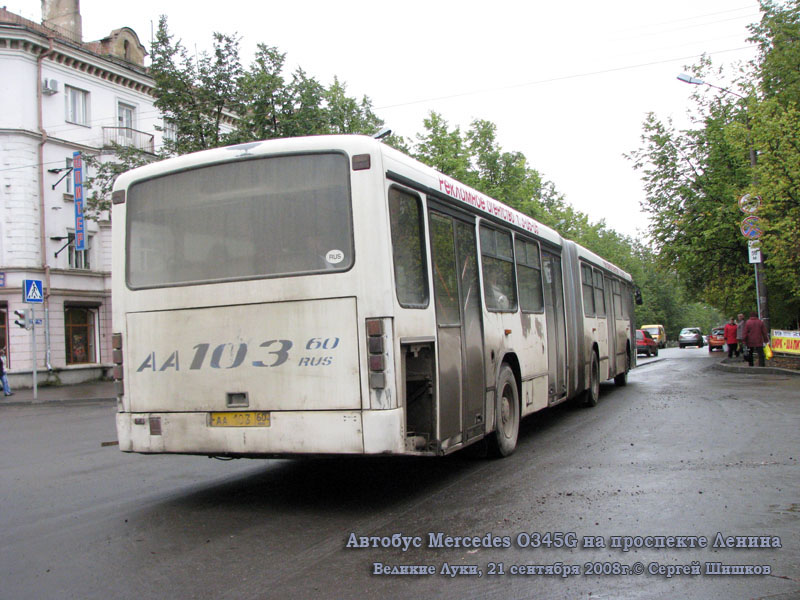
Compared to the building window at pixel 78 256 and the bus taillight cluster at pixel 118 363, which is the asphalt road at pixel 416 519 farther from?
the building window at pixel 78 256

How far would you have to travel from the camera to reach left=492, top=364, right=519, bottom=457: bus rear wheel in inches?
328

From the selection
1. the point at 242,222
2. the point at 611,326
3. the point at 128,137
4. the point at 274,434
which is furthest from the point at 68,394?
the point at 274,434

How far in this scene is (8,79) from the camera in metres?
30.1

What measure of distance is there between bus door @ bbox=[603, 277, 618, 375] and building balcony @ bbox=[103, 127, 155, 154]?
2296cm

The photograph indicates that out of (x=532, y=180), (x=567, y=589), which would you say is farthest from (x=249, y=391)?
(x=532, y=180)

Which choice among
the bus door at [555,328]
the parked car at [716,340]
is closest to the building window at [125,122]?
the bus door at [555,328]

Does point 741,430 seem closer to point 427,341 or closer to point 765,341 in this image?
point 427,341

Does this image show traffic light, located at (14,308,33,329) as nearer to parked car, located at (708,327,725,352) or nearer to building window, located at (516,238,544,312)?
building window, located at (516,238,544,312)

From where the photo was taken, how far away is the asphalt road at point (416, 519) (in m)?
4.44

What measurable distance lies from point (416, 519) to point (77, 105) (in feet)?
105

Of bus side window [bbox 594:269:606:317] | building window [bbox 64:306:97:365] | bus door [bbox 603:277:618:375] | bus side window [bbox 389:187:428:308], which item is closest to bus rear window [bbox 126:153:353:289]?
bus side window [bbox 389:187:428:308]

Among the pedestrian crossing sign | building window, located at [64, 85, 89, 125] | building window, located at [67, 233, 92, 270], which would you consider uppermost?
building window, located at [64, 85, 89, 125]

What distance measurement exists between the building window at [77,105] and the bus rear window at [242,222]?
28.8 metres

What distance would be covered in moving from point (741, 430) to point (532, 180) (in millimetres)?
36940
